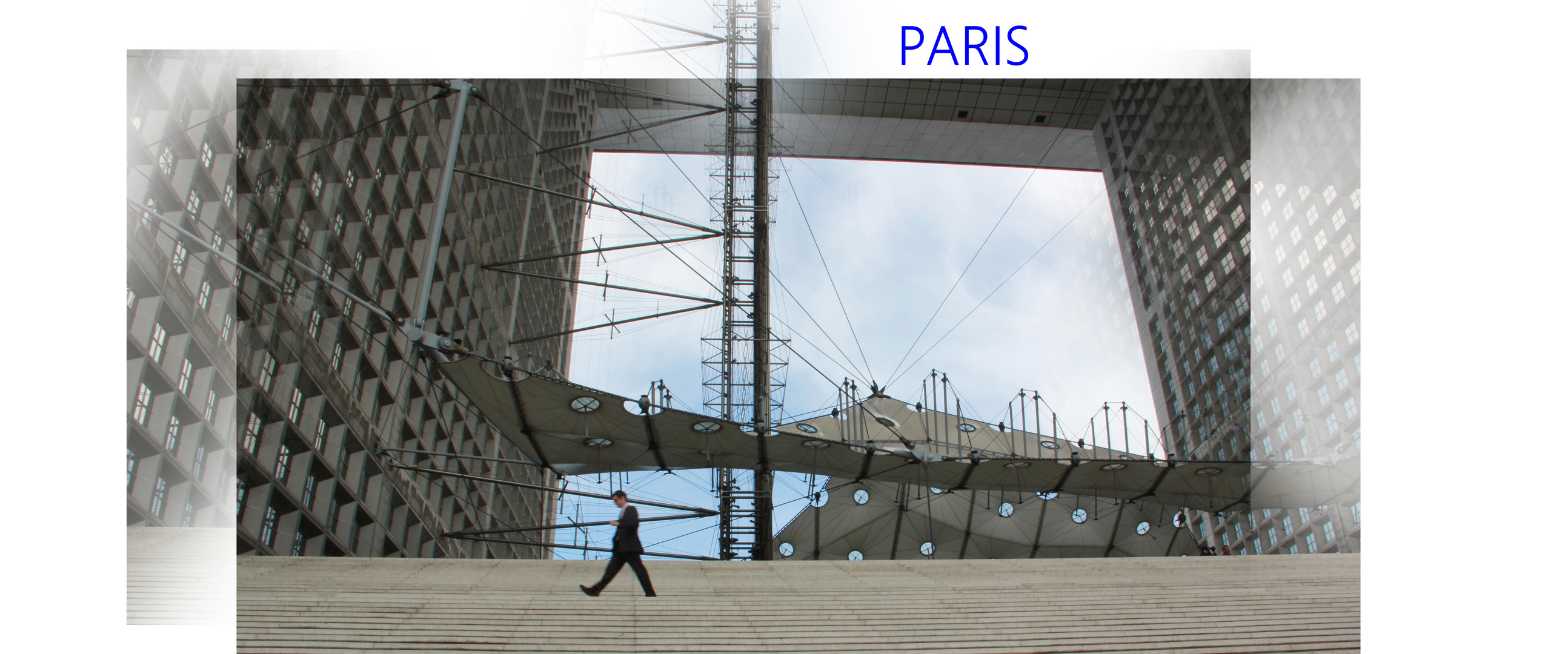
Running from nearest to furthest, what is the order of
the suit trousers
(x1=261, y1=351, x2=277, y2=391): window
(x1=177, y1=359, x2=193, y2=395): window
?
1. the suit trousers
2. (x1=177, y1=359, x2=193, y2=395): window
3. (x1=261, y1=351, x2=277, y2=391): window

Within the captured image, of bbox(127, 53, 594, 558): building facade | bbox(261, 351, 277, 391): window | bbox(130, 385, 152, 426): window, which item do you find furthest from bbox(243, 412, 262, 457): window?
bbox(130, 385, 152, 426): window

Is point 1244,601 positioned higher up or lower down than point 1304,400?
lower down

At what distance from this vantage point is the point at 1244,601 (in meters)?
11.5

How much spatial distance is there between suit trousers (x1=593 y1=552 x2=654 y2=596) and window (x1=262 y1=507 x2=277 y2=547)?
51.7 ft

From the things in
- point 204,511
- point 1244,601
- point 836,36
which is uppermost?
point 836,36

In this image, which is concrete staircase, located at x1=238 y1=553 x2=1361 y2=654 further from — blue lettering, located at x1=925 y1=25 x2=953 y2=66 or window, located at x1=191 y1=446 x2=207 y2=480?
blue lettering, located at x1=925 y1=25 x2=953 y2=66

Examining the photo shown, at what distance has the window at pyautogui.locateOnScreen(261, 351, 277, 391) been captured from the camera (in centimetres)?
2350

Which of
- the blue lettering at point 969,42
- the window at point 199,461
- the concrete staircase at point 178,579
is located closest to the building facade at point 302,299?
the window at point 199,461

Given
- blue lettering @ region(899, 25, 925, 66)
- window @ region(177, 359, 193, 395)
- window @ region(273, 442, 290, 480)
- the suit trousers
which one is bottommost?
the suit trousers

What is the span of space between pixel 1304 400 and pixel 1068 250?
20468 millimetres

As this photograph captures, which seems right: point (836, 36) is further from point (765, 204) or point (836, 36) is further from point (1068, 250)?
point (1068, 250)
